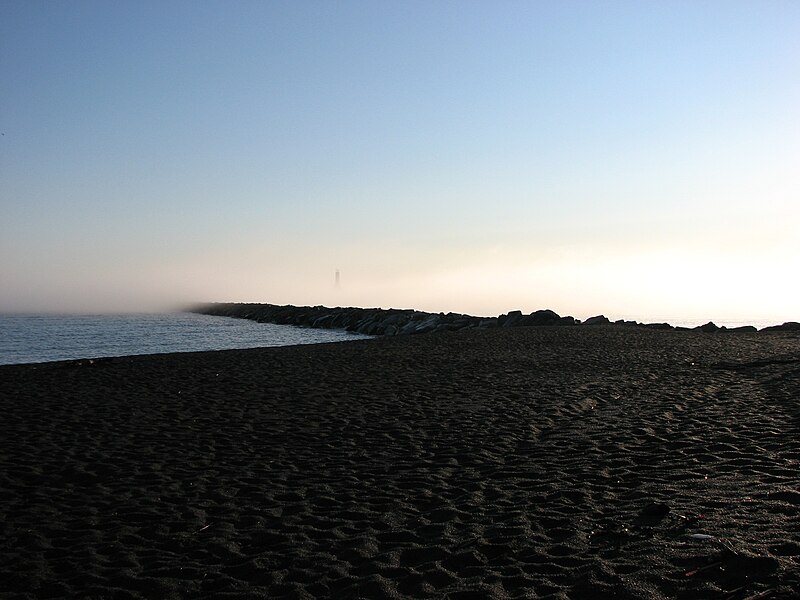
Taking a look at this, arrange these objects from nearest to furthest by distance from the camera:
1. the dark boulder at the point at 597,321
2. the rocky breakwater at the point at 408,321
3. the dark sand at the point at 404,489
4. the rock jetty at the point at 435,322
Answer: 1. the dark sand at the point at 404,489
2. the rock jetty at the point at 435,322
3. the rocky breakwater at the point at 408,321
4. the dark boulder at the point at 597,321

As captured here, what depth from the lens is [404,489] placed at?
8.99m

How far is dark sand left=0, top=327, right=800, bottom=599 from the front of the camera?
6.01 m

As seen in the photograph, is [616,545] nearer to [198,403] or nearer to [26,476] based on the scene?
[26,476]

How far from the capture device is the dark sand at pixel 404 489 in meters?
6.01

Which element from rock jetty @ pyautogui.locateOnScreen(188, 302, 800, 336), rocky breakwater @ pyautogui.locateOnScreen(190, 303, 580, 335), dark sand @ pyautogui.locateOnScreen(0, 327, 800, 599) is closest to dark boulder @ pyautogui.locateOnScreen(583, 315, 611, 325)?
rock jetty @ pyautogui.locateOnScreen(188, 302, 800, 336)

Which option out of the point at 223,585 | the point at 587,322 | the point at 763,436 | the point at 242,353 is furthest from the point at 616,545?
the point at 587,322

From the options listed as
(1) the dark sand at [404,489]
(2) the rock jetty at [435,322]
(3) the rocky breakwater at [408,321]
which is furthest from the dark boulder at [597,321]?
(1) the dark sand at [404,489]

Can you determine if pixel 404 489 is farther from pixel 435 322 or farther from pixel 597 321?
pixel 597 321

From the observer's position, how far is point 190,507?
8297 millimetres

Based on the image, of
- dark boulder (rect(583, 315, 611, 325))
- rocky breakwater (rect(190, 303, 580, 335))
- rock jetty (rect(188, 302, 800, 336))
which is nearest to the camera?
rock jetty (rect(188, 302, 800, 336))

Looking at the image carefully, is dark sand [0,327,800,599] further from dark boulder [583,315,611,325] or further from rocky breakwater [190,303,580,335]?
dark boulder [583,315,611,325]

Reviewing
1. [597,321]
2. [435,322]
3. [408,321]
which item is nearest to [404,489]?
[435,322]

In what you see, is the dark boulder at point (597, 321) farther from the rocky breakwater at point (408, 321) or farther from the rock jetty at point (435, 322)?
the rocky breakwater at point (408, 321)

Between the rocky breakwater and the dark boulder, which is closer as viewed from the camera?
the rocky breakwater
